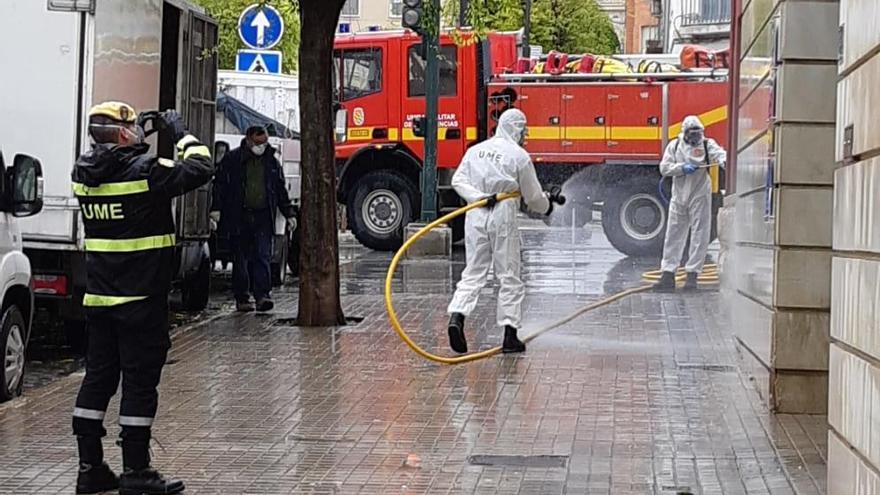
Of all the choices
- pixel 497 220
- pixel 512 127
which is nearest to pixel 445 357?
pixel 497 220

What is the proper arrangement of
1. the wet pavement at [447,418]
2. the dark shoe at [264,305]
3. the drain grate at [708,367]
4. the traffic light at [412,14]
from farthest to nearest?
the traffic light at [412,14]
the dark shoe at [264,305]
the drain grate at [708,367]
the wet pavement at [447,418]

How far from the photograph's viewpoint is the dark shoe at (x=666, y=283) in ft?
55.8

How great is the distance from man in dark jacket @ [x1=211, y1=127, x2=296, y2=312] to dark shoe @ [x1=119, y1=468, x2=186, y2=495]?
307 inches

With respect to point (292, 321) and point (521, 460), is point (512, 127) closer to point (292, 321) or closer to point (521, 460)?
point (292, 321)

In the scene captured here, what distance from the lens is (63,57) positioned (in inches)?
453

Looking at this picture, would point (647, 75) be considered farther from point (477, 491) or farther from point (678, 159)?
point (477, 491)

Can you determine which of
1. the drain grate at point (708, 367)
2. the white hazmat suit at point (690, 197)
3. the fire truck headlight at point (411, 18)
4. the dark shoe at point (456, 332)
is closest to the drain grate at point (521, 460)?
the drain grate at point (708, 367)

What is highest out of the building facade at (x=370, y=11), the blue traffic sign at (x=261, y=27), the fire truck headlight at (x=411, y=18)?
the building facade at (x=370, y=11)

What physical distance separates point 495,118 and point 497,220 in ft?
38.3

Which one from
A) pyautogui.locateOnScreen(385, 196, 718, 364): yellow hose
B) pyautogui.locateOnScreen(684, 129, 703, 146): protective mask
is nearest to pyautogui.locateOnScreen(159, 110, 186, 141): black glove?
pyautogui.locateOnScreen(385, 196, 718, 364): yellow hose

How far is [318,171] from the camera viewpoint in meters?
13.4

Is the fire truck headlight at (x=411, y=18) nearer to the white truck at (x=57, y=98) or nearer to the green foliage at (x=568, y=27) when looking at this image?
the white truck at (x=57, y=98)

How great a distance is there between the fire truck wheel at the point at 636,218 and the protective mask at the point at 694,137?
203 inches

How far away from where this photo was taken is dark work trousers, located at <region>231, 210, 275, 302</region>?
1484cm
